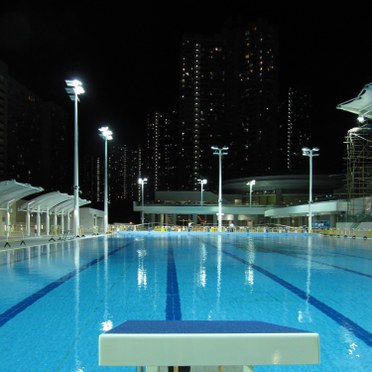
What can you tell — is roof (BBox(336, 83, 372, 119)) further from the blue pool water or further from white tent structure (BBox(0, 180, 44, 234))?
white tent structure (BBox(0, 180, 44, 234))

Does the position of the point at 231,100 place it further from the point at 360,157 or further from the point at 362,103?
the point at 362,103

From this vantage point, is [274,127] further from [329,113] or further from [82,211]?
[82,211]

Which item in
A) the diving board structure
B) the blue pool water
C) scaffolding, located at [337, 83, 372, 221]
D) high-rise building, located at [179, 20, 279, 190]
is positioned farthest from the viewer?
high-rise building, located at [179, 20, 279, 190]

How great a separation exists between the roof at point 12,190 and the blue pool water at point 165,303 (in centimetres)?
756

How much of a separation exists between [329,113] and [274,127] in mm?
24599

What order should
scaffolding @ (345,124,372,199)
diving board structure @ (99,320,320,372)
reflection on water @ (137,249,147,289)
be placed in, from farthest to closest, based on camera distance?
scaffolding @ (345,124,372,199) → reflection on water @ (137,249,147,289) → diving board structure @ (99,320,320,372)

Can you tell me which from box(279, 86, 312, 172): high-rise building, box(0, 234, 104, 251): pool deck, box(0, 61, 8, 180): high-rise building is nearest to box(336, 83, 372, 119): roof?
box(0, 234, 104, 251): pool deck

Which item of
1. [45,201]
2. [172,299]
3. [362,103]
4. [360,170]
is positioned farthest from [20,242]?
[360,170]

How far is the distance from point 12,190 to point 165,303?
15683mm

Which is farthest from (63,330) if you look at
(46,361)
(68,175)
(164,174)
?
(164,174)

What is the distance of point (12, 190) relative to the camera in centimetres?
2036

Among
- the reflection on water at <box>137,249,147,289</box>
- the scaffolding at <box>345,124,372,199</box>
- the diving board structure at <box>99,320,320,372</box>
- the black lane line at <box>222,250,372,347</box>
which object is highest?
the scaffolding at <box>345,124,372,199</box>

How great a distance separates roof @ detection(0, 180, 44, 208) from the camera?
61.8ft

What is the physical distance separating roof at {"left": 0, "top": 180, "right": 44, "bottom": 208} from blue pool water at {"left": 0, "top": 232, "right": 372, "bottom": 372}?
298 inches
